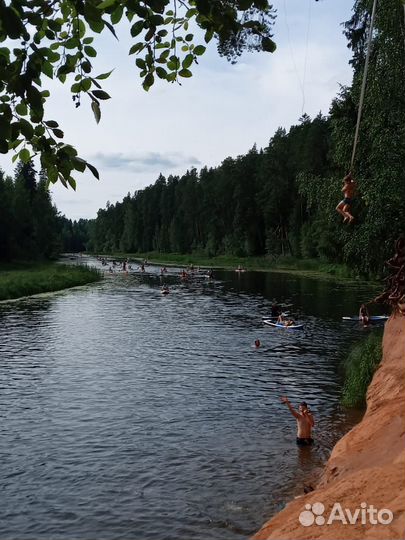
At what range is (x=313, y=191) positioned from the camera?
26797 mm

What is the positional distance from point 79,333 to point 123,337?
314 cm

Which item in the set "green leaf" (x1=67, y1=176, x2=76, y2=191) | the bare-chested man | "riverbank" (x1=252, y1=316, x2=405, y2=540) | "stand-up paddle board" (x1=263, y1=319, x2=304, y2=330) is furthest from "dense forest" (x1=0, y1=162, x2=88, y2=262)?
"green leaf" (x1=67, y1=176, x2=76, y2=191)

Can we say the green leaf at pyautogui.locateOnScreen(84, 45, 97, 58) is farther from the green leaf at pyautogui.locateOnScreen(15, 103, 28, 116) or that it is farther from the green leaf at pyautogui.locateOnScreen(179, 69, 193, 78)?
the green leaf at pyautogui.locateOnScreen(179, 69, 193, 78)

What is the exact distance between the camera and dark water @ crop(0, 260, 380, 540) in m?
12.4

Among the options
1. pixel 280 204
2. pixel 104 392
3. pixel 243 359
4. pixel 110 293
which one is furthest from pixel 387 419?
pixel 280 204

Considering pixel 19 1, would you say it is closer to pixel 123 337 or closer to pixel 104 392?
pixel 104 392

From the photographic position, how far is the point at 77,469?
14.6 metres

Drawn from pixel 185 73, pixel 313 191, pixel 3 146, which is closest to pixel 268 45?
pixel 185 73

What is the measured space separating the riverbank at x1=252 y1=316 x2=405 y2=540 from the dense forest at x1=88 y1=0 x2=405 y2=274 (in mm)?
9610

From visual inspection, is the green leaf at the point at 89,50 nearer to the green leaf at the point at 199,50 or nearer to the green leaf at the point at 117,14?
the green leaf at the point at 117,14

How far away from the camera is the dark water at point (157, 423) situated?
12.4m
